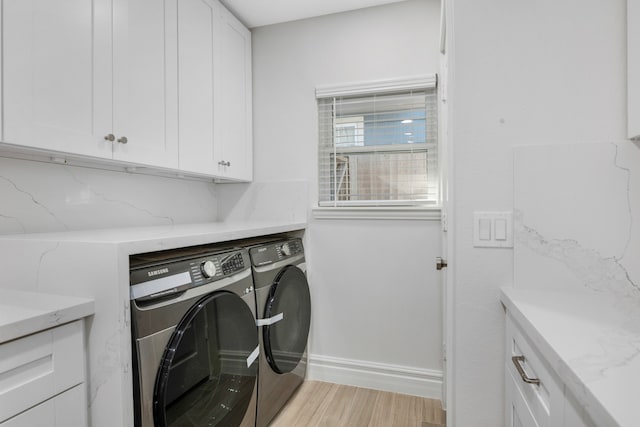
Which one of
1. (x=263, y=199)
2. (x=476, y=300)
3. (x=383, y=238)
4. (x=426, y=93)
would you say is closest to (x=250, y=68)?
(x=263, y=199)

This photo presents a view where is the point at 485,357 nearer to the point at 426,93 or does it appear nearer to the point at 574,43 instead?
the point at 574,43

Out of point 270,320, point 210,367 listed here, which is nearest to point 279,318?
point 270,320

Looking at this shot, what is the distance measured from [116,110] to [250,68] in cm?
130

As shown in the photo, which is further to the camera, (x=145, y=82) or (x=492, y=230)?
(x=145, y=82)

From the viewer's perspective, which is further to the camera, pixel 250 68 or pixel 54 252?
pixel 250 68

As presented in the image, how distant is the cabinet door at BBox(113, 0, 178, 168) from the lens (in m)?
1.47

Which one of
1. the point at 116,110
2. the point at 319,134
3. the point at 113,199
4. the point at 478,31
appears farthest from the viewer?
the point at 319,134

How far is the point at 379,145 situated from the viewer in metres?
2.34

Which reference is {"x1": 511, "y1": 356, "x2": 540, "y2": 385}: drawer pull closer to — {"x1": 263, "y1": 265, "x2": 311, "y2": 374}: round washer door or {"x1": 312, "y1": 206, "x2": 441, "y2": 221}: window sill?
{"x1": 263, "y1": 265, "x2": 311, "y2": 374}: round washer door

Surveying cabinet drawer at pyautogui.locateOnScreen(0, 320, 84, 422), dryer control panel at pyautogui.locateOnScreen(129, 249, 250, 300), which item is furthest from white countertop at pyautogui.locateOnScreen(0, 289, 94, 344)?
dryer control panel at pyautogui.locateOnScreen(129, 249, 250, 300)

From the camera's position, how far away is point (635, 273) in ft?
3.40

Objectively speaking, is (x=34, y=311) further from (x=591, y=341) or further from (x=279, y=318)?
(x=591, y=341)

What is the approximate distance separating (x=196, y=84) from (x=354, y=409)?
2137mm

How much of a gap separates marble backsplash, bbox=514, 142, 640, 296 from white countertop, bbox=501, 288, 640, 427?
0.18 feet
